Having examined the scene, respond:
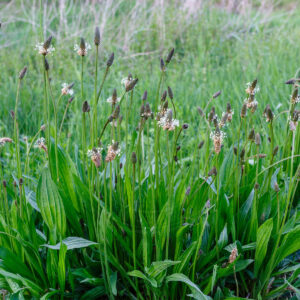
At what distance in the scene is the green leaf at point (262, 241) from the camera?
1.38 metres

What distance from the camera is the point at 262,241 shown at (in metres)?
1.42

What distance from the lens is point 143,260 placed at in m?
1.45

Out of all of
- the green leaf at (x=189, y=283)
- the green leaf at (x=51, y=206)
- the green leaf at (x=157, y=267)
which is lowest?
the green leaf at (x=189, y=283)

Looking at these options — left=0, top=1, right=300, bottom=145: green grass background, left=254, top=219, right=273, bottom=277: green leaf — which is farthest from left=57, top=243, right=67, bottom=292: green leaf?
left=0, top=1, right=300, bottom=145: green grass background

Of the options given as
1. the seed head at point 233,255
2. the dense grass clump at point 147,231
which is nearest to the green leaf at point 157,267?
the dense grass clump at point 147,231

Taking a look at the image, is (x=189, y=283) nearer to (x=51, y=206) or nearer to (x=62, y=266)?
(x=62, y=266)

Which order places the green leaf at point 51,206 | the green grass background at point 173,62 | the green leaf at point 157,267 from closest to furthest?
the green leaf at point 157,267
the green leaf at point 51,206
the green grass background at point 173,62

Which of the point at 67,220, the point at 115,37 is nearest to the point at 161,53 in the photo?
the point at 115,37

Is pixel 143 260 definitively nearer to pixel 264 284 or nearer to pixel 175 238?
pixel 175 238

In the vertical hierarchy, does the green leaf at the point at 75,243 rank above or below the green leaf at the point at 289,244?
above

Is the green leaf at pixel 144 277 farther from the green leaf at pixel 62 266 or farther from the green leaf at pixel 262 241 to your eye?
the green leaf at pixel 262 241

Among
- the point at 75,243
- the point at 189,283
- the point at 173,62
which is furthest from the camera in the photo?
the point at 173,62

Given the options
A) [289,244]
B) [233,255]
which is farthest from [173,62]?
[233,255]

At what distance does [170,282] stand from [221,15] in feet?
18.2
